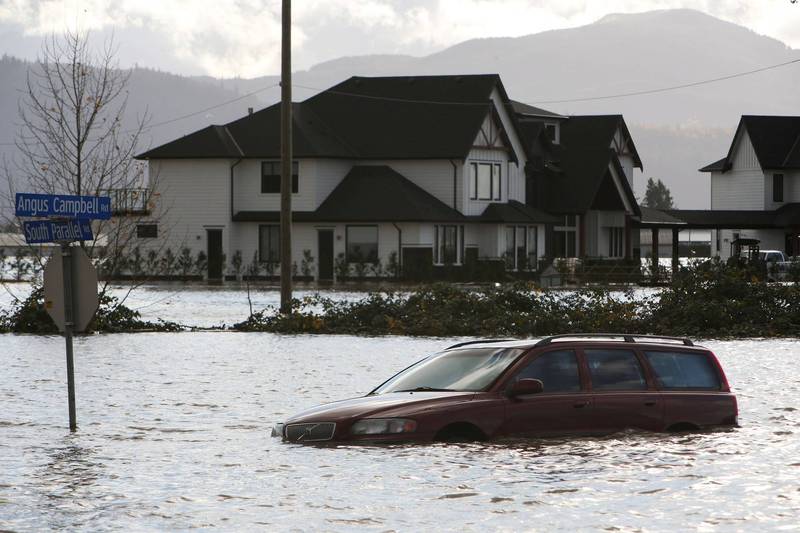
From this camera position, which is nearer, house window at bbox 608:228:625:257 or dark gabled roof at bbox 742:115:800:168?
house window at bbox 608:228:625:257

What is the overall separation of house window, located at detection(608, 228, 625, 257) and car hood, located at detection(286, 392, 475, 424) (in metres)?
70.6

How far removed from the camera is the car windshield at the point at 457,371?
1524 centimetres

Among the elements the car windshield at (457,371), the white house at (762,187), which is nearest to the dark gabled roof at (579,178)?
the white house at (762,187)

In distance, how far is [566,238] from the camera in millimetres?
82188

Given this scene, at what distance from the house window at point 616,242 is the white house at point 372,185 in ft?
24.3

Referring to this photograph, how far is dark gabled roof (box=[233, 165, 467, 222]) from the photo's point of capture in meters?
68.9

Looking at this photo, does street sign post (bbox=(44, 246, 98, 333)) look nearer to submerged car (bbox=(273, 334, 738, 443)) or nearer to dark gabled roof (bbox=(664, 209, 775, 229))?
submerged car (bbox=(273, 334, 738, 443))

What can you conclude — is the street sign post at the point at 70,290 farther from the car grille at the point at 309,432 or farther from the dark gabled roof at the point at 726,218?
the dark gabled roof at the point at 726,218

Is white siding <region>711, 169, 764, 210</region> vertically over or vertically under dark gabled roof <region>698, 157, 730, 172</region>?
under

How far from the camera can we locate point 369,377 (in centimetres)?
2347

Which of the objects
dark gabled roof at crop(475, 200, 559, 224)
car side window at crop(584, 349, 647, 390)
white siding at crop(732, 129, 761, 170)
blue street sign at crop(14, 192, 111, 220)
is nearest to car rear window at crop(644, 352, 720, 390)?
car side window at crop(584, 349, 647, 390)

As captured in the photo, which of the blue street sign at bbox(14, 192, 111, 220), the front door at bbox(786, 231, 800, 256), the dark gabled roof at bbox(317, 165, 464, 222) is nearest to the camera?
the blue street sign at bbox(14, 192, 111, 220)

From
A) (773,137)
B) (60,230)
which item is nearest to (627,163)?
(773,137)

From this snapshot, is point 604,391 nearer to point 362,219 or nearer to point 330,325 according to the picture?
point 330,325
